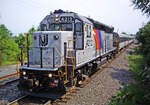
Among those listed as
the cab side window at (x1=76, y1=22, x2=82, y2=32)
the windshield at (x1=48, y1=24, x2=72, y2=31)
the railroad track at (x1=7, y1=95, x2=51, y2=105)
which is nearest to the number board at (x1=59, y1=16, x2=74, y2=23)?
the windshield at (x1=48, y1=24, x2=72, y2=31)

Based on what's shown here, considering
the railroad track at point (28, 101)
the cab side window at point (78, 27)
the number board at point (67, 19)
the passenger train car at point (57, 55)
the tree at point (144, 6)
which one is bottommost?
the railroad track at point (28, 101)

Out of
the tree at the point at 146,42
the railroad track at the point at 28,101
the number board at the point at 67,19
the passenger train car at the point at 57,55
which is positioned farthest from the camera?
the tree at the point at 146,42

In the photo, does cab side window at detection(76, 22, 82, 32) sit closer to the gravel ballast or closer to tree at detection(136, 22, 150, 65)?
the gravel ballast

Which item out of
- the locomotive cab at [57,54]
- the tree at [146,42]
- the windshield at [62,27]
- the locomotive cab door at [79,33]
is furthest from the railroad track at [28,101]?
the tree at [146,42]

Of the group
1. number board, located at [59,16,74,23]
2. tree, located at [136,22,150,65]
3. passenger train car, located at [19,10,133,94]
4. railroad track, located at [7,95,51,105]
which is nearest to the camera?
railroad track, located at [7,95,51,105]

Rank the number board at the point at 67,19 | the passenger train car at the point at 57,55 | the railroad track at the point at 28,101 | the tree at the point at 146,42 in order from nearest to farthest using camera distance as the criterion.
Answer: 1. the railroad track at the point at 28,101
2. the passenger train car at the point at 57,55
3. the number board at the point at 67,19
4. the tree at the point at 146,42

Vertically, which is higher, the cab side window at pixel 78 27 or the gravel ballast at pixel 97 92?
the cab side window at pixel 78 27

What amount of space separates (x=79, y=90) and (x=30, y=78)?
2.27 metres

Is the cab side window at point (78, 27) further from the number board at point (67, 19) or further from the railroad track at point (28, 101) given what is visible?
the railroad track at point (28, 101)

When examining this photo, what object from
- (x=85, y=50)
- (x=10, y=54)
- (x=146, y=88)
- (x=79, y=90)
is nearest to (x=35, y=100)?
(x=79, y=90)

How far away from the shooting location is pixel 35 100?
5.80m

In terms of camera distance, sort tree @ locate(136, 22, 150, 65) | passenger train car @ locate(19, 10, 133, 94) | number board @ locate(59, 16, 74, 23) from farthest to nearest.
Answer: tree @ locate(136, 22, 150, 65), number board @ locate(59, 16, 74, 23), passenger train car @ locate(19, 10, 133, 94)

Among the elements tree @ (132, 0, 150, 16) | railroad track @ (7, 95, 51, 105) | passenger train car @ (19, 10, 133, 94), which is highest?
tree @ (132, 0, 150, 16)

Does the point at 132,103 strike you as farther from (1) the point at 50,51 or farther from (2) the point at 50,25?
(2) the point at 50,25
